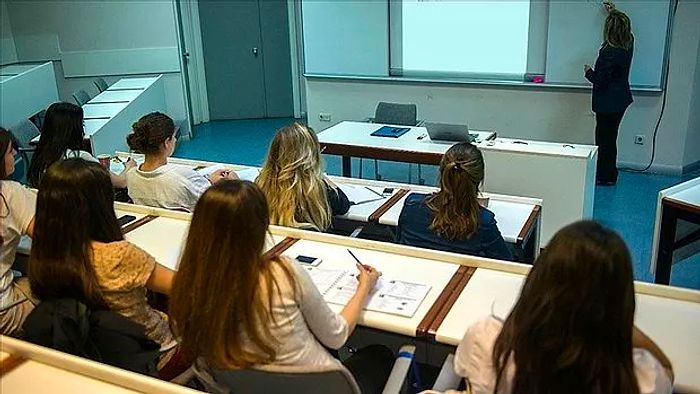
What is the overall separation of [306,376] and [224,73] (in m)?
7.64

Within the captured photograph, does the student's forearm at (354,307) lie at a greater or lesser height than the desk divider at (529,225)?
greater

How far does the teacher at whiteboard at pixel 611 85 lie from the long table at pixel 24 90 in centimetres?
541

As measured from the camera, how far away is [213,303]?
1.64 meters

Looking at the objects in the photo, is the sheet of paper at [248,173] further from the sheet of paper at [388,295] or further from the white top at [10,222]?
the sheet of paper at [388,295]

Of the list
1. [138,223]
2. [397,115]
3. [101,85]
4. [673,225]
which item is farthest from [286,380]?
[101,85]

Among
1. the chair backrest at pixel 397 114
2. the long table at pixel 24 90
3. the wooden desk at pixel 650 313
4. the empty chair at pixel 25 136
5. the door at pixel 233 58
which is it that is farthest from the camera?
the door at pixel 233 58

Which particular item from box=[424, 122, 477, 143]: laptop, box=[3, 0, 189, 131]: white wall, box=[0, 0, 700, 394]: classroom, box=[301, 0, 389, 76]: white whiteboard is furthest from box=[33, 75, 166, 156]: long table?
box=[424, 122, 477, 143]: laptop

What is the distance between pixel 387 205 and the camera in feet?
11.2

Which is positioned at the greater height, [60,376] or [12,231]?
[12,231]

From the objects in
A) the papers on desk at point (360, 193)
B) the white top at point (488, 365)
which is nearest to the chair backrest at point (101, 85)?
the papers on desk at point (360, 193)

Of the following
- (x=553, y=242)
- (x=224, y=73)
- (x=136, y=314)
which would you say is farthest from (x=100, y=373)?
(x=224, y=73)

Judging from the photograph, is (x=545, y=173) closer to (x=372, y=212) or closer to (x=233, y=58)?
(x=372, y=212)

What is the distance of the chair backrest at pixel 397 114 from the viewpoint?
5.80 meters

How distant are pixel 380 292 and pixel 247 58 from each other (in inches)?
278
